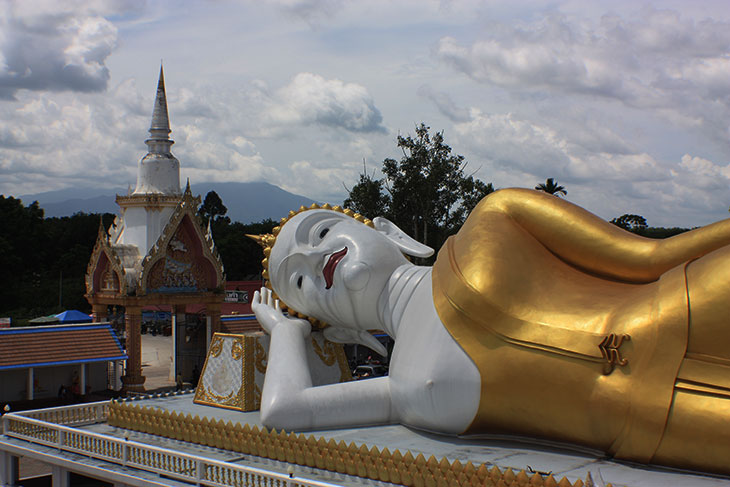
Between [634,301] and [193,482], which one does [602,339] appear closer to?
[634,301]

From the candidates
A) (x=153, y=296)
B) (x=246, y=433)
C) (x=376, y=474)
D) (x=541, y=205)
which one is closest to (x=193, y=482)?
(x=246, y=433)

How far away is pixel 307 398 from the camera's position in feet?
31.9

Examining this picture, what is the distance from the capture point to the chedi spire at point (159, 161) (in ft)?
82.3

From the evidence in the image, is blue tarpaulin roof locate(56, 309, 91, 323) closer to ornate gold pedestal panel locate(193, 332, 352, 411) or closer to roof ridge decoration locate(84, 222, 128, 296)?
roof ridge decoration locate(84, 222, 128, 296)

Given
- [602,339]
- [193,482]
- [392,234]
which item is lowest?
[193,482]

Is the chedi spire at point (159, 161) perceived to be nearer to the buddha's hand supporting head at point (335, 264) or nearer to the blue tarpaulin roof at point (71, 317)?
the blue tarpaulin roof at point (71, 317)

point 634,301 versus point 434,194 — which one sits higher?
point 434,194

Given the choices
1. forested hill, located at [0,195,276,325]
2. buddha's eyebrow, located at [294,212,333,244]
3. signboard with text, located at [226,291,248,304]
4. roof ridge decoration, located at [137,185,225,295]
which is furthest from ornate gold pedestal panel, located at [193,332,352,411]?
forested hill, located at [0,195,276,325]

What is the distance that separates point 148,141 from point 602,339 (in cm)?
2149

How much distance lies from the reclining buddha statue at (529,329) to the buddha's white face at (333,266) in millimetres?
24

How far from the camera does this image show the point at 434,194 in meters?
27.8

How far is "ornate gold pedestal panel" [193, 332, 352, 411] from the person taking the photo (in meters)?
11.8

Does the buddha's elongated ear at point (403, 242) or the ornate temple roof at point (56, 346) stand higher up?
the buddha's elongated ear at point (403, 242)

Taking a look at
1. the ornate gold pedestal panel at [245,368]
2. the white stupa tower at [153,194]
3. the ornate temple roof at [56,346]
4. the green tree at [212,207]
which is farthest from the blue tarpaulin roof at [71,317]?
the green tree at [212,207]
